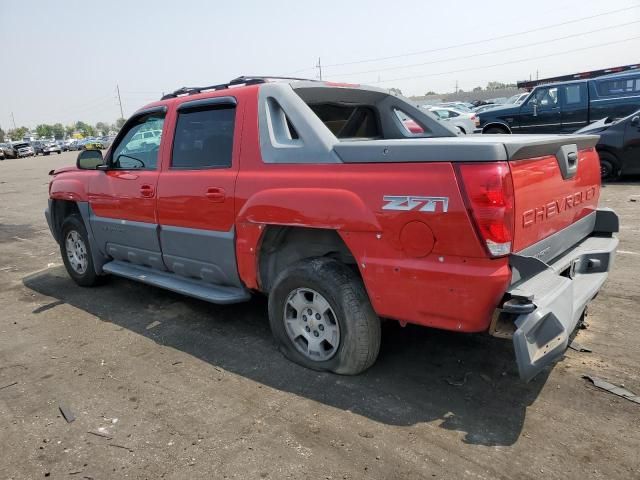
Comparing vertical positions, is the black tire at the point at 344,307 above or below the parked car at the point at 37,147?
below

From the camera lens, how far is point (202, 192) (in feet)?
13.2

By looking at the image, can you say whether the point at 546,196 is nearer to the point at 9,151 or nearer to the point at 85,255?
the point at 85,255

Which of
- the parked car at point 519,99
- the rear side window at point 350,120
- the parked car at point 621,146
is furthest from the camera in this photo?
the parked car at point 519,99

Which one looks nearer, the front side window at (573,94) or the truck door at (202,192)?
the truck door at (202,192)

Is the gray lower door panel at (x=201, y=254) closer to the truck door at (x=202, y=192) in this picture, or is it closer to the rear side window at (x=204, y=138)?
the truck door at (x=202, y=192)

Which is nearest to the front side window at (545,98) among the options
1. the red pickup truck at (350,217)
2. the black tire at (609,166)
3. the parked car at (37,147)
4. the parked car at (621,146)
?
the parked car at (621,146)

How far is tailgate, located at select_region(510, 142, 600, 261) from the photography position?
9.20ft

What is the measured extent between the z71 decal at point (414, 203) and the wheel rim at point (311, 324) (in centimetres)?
85

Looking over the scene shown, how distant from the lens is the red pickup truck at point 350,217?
2.71 metres

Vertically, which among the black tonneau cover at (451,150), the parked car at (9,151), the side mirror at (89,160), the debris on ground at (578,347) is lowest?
the debris on ground at (578,347)

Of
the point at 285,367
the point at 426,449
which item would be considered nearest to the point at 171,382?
the point at 285,367

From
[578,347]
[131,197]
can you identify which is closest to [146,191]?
[131,197]

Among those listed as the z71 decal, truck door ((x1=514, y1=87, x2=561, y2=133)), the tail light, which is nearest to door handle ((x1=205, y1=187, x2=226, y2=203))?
the z71 decal

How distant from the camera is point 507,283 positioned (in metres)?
2.73
